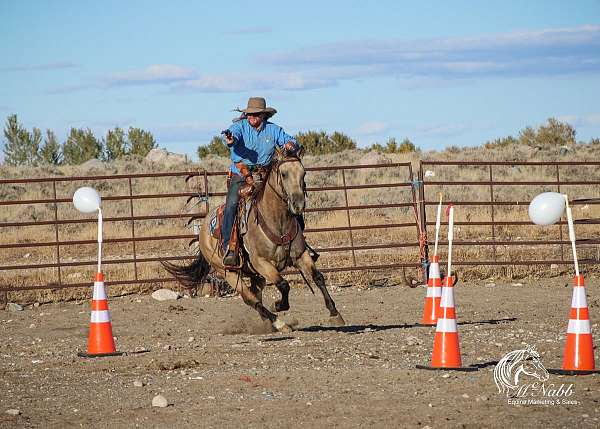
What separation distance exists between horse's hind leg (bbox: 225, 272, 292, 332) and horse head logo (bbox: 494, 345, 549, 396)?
3.43 meters

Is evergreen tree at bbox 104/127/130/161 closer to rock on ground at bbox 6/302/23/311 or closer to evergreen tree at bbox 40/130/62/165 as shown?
evergreen tree at bbox 40/130/62/165

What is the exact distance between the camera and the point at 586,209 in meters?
28.2

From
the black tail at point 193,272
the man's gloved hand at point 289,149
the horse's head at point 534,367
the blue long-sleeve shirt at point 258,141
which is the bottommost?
the horse's head at point 534,367

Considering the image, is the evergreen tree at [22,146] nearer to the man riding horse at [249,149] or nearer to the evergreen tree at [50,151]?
the evergreen tree at [50,151]

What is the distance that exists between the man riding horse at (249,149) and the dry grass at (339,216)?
582 cm

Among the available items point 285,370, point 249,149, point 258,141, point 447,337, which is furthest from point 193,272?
point 447,337

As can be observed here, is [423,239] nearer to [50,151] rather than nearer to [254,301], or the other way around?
[254,301]

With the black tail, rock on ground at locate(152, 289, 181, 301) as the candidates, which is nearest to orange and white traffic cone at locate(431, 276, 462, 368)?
the black tail

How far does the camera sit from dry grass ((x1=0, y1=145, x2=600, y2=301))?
64.5ft

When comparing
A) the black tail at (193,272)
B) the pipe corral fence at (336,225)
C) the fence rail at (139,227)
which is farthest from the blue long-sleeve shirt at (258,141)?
the fence rail at (139,227)

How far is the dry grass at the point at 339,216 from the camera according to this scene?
64.5ft

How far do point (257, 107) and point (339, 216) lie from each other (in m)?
16.4

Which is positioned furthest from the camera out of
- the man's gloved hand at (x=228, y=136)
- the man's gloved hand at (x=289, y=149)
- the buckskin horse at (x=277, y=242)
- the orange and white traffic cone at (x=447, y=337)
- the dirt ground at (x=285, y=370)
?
the man's gloved hand at (x=228, y=136)

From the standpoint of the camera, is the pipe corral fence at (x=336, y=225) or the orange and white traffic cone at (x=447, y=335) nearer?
the orange and white traffic cone at (x=447, y=335)
